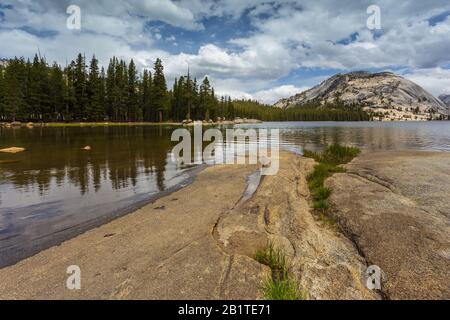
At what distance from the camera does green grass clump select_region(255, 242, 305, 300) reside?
16.3ft

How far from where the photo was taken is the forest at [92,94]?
90.8m

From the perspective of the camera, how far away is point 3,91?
8519 centimetres

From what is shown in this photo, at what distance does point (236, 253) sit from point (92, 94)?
112 metres

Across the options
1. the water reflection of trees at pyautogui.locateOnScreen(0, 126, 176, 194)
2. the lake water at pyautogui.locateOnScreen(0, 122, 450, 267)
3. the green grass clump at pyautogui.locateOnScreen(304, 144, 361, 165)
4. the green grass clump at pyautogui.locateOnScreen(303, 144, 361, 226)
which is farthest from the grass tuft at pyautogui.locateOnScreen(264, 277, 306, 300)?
the green grass clump at pyautogui.locateOnScreen(304, 144, 361, 165)

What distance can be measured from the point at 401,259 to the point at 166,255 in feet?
19.6

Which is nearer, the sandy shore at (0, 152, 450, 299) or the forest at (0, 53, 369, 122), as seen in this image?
the sandy shore at (0, 152, 450, 299)

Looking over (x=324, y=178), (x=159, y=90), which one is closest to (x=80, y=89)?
(x=159, y=90)

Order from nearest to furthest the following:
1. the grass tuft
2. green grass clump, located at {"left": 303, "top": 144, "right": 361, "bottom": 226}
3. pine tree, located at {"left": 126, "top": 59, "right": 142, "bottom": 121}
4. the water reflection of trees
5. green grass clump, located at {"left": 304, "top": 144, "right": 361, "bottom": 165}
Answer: the grass tuft < green grass clump, located at {"left": 303, "top": 144, "right": 361, "bottom": 226} < the water reflection of trees < green grass clump, located at {"left": 304, "top": 144, "right": 361, "bottom": 165} < pine tree, located at {"left": 126, "top": 59, "right": 142, "bottom": 121}

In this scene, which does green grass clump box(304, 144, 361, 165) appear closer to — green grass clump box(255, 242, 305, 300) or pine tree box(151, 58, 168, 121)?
green grass clump box(255, 242, 305, 300)

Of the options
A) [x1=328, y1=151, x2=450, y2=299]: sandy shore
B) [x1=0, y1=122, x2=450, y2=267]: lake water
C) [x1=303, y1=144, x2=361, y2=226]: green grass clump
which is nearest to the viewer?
[x1=328, y1=151, x2=450, y2=299]: sandy shore

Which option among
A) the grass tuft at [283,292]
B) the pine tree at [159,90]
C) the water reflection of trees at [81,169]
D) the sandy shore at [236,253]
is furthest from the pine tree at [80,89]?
the grass tuft at [283,292]

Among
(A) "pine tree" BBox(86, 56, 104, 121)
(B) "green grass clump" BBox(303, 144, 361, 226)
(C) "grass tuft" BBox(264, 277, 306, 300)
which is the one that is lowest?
(C) "grass tuft" BBox(264, 277, 306, 300)

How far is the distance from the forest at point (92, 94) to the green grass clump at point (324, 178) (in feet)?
316

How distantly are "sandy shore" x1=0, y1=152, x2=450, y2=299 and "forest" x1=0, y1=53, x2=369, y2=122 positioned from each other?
103m
